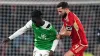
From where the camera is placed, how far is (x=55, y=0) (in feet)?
35.2

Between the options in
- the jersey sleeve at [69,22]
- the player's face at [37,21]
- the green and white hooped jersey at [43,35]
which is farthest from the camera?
the green and white hooped jersey at [43,35]

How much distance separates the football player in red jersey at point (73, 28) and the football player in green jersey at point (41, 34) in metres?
0.20

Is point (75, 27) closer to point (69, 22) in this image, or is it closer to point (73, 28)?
point (73, 28)

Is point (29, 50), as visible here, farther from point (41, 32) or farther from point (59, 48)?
point (41, 32)

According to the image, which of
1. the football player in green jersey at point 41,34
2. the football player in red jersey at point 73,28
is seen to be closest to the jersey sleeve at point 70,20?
the football player in red jersey at point 73,28

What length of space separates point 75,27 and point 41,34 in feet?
2.56

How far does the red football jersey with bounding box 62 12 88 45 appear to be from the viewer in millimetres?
8312

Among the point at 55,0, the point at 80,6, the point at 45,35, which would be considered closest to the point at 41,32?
the point at 45,35

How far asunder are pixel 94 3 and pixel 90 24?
1421mm

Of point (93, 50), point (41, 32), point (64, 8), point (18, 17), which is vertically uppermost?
point (64, 8)

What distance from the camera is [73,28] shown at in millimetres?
8438

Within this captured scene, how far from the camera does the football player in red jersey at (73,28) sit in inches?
328

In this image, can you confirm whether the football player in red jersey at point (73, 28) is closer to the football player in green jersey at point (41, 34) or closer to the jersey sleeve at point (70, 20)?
the jersey sleeve at point (70, 20)

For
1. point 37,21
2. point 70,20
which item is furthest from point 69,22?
point 37,21
